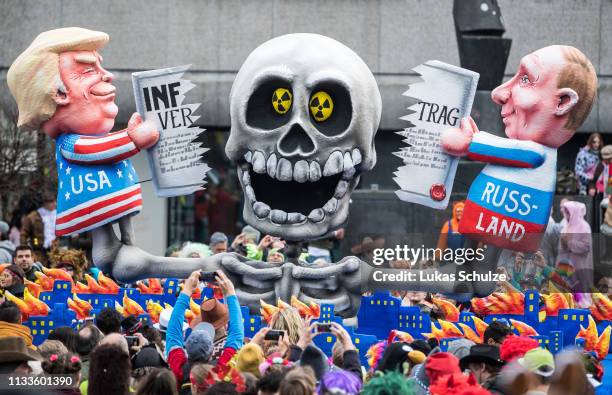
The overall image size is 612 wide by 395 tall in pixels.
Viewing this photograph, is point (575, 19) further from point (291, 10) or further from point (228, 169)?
point (228, 169)

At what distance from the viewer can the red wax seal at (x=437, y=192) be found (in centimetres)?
1116

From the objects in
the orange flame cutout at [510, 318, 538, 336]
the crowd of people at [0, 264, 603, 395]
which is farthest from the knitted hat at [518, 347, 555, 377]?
the orange flame cutout at [510, 318, 538, 336]

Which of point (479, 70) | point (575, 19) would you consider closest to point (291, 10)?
point (575, 19)

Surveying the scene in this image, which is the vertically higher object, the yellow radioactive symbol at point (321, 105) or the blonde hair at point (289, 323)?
the yellow radioactive symbol at point (321, 105)

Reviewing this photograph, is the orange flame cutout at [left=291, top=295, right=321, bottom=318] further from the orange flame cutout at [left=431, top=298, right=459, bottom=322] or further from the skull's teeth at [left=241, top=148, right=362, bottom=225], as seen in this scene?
the orange flame cutout at [left=431, top=298, right=459, bottom=322]

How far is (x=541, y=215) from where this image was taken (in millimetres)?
10953

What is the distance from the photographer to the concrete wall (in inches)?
870

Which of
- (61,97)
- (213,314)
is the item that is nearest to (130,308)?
(61,97)

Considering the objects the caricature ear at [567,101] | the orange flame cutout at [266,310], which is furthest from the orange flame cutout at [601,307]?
the orange flame cutout at [266,310]

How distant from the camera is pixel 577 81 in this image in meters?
11.0

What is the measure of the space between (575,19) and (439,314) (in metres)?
11.6

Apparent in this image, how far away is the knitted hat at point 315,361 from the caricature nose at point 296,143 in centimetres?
334

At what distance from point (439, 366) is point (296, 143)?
12.7 ft

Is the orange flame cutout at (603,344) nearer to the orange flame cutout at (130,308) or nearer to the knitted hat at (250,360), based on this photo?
the orange flame cutout at (130,308)
